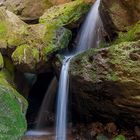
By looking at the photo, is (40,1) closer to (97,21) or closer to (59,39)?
(97,21)

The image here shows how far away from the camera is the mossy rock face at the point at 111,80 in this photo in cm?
530

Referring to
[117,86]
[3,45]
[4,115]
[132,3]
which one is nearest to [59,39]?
[3,45]

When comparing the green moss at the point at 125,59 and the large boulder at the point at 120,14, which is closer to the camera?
the green moss at the point at 125,59

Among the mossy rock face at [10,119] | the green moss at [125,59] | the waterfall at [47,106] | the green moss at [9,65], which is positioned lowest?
the waterfall at [47,106]

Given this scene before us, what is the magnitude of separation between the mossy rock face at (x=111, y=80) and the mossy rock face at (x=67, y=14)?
2.16 meters

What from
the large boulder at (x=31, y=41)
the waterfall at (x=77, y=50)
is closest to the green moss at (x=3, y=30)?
the large boulder at (x=31, y=41)

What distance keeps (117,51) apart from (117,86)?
578mm

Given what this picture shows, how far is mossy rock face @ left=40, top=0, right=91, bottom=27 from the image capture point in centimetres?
818

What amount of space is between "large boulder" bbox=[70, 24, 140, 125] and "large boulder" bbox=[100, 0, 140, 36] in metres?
0.40

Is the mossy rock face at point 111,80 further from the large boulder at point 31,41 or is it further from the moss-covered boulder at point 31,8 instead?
the moss-covered boulder at point 31,8

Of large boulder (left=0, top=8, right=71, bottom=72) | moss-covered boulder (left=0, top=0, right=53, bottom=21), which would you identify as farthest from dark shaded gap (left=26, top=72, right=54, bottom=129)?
moss-covered boulder (left=0, top=0, right=53, bottom=21)

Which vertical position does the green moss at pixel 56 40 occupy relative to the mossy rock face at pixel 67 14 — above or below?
below

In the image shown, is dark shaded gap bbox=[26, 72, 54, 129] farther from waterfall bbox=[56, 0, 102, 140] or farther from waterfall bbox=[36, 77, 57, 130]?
waterfall bbox=[56, 0, 102, 140]

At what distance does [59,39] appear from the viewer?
7.13 meters
